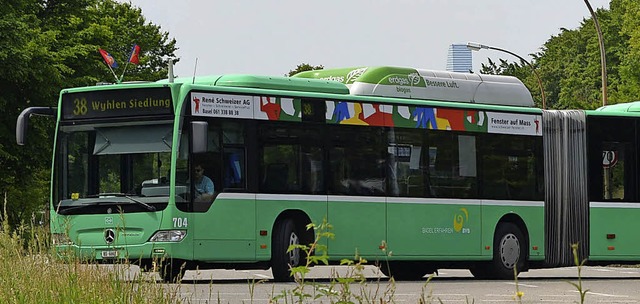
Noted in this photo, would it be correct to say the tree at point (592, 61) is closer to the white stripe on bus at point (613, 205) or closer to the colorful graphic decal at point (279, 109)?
the white stripe on bus at point (613, 205)

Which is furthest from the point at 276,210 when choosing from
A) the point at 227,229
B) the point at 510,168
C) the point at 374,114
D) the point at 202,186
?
the point at 510,168

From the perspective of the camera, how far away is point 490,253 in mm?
23859

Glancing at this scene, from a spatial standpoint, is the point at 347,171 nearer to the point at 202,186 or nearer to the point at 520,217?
the point at 202,186

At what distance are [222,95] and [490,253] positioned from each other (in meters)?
6.16

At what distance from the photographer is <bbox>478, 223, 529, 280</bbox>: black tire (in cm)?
2394

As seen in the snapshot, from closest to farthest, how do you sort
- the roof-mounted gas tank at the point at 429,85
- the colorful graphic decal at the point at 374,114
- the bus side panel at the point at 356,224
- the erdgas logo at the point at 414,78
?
the colorful graphic decal at the point at 374,114
the bus side panel at the point at 356,224
the roof-mounted gas tank at the point at 429,85
the erdgas logo at the point at 414,78

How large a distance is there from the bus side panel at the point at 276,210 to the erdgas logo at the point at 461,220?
2981 millimetres

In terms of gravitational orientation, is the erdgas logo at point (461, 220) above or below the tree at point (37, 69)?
below

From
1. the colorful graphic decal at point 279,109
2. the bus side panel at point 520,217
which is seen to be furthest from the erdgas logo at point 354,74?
the bus side panel at point 520,217

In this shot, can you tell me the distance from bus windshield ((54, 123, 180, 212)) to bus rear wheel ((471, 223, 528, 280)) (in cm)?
672

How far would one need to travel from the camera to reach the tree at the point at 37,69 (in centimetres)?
4397

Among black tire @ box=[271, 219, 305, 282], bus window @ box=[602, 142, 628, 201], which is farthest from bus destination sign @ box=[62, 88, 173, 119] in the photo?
bus window @ box=[602, 142, 628, 201]

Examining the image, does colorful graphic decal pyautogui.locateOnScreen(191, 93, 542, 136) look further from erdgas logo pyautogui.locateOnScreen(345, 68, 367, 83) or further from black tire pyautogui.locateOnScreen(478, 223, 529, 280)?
black tire pyautogui.locateOnScreen(478, 223, 529, 280)

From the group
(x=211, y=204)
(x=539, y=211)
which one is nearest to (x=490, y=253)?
(x=539, y=211)
